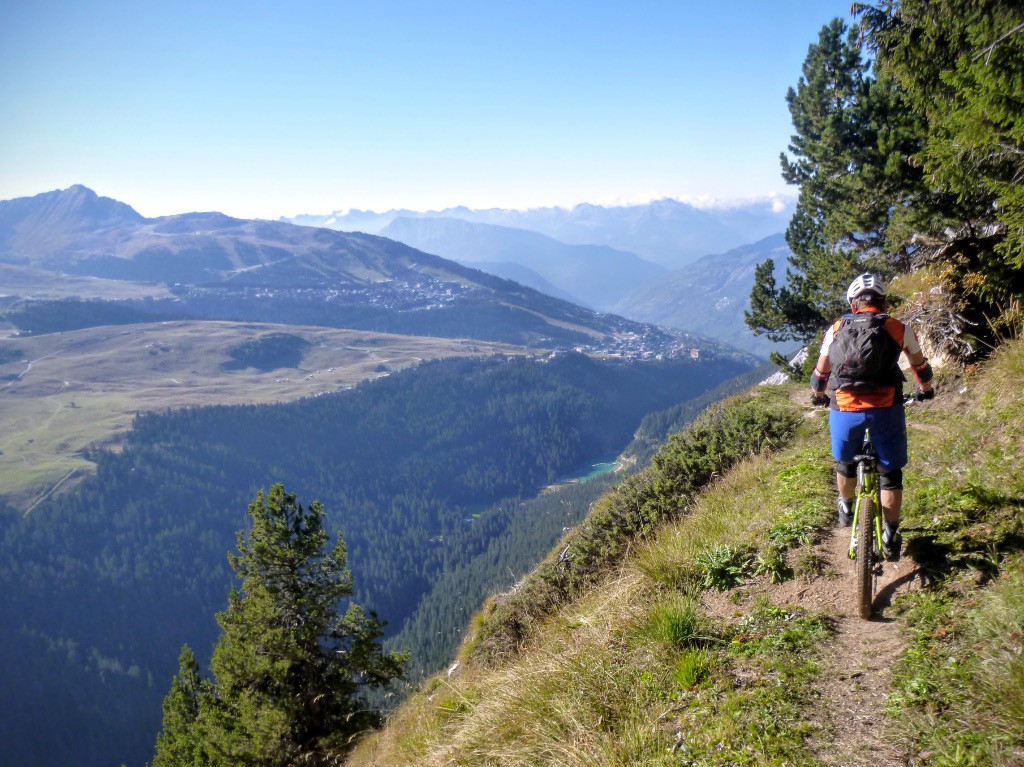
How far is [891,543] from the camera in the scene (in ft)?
18.3

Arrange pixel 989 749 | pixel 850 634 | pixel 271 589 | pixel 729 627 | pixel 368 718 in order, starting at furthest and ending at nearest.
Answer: pixel 271 589, pixel 368 718, pixel 729 627, pixel 850 634, pixel 989 749

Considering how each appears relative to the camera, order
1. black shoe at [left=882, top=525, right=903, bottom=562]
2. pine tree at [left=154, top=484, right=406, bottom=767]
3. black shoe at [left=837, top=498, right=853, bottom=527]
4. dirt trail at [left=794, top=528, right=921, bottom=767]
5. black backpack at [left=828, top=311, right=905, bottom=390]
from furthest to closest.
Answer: pine tree at [left=154, top=484, right=406, bottom=767] < black shoe at [left=837, top=498, right=853, bottom=527] < black shoe at [left=882, top=525, right=903, bottom=562] < black backpack at [left=828, top=311, right=905, bottom=390] < dirt trail at [left=794, top=528, right=921, bottom=767]

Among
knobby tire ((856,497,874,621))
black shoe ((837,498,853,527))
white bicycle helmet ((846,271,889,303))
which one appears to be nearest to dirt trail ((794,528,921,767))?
knobby tire ((856,497,874,621))

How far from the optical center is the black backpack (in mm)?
5441

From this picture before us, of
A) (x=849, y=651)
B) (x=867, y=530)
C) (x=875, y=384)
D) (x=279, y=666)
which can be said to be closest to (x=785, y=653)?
(x=849, y=651)

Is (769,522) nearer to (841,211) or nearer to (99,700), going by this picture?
(841,211)

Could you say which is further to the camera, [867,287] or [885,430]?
[867,287]

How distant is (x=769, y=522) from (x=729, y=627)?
265cm

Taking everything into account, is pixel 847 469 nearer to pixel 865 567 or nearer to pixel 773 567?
pixel 865 567

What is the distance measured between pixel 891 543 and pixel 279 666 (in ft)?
53.0

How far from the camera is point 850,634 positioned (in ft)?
16.3

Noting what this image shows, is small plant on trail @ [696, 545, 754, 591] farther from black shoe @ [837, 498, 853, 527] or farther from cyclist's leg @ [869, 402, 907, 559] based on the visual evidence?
cyclist's leg @ [869, 402, 907, 559]

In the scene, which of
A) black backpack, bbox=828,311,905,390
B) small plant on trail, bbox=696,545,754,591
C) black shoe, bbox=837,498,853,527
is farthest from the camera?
small plant on trail, bbox=696,545,754,591

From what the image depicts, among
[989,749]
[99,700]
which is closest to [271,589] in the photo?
[989,749]
